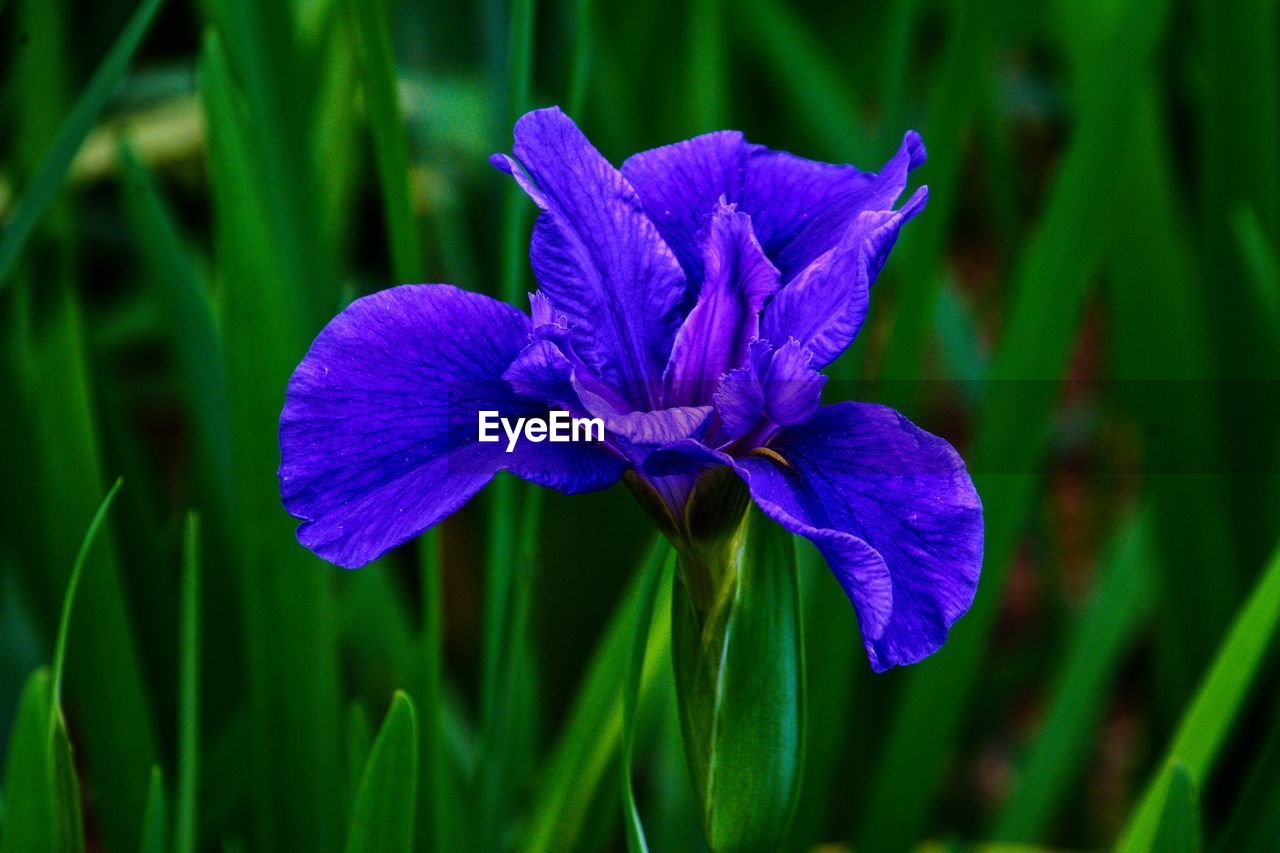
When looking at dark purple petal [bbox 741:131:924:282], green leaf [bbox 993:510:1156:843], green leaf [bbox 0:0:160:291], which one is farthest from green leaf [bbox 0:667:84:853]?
green leaf [bbox 993:510:1156:843]

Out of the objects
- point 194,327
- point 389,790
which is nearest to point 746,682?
point 389,790

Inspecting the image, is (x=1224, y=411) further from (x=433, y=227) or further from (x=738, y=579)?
(x=433, y=227)

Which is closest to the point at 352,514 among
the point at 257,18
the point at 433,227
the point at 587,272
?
the point at 587,272

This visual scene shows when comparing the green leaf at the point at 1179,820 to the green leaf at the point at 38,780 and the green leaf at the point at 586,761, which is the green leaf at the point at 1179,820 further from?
the green leaf at the point at 38,780

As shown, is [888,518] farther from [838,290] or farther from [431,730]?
[431,730]

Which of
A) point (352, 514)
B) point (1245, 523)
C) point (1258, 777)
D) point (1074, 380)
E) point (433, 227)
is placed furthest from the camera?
point (1074, 380)
